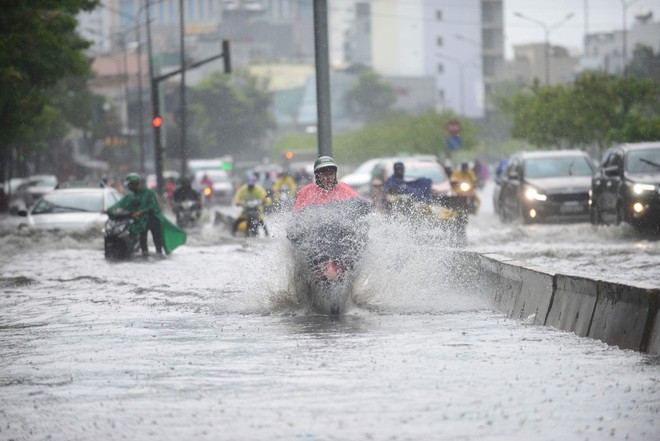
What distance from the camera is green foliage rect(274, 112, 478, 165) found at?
111 m

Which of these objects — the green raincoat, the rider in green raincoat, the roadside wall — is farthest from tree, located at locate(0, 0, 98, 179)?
the roadside wall

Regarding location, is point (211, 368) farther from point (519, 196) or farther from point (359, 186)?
point (359, 186)

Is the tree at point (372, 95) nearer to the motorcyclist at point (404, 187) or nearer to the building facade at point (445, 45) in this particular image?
the building facade at point (445, 45)

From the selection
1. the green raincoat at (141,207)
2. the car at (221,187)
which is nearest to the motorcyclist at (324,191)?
the green raincoat at (141,207)

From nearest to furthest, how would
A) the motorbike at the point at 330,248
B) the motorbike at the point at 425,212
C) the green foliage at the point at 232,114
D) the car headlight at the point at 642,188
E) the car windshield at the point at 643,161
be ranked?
the motorbike at the point at 330,248 → the motorbike at the point at 425,212 → the car headlight at the point at 642,188 → the car windshield at the point at 643,161 → the green foliage at the point at 232,114

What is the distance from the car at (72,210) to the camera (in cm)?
2902

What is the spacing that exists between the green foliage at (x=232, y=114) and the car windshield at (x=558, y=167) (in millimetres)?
111041

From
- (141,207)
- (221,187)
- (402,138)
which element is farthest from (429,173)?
(402,138)

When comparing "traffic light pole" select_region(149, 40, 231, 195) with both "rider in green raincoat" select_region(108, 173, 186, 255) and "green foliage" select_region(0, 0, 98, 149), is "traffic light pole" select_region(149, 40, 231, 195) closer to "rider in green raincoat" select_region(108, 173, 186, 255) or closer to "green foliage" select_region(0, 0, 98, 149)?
"green foliage" select_region(0, 0, 98, 149)

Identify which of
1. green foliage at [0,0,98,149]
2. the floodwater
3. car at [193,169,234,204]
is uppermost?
green foliage at [0,0,98,149]

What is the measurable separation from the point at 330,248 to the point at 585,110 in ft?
144

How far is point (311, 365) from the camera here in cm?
1032

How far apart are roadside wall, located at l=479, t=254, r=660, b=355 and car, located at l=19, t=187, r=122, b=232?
14.7 metres

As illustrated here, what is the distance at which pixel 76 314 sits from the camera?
49.8 ft
